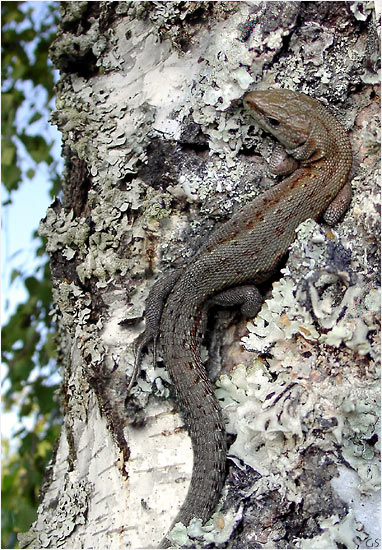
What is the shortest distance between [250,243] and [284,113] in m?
0.30

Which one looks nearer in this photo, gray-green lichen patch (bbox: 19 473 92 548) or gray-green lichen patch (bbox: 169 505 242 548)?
gray-green lichen patch (bbox: 169 505 242 548)

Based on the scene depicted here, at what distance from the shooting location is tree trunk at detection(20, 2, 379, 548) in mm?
1256

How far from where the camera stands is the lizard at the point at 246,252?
144 centimetres

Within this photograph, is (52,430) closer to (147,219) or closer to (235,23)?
(147,219)

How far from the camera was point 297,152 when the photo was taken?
4.96 ft

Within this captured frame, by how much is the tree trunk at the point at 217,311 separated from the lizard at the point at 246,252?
3 centimetres

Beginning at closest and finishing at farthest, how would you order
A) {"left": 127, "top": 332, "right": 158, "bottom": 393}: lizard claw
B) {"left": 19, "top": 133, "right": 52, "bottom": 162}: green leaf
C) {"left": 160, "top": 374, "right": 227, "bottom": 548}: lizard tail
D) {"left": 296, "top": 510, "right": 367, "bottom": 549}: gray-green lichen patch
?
{"left": 296, "top": 510, "right": 367, "bottom": 549}: gray-green lichen patch, {"left": 160, "top": 374, "right": 227, "bottom": 548}: lizard tail, {"left": 127, "top": 332, "right": 158, "bottom": 393}: lizard claw, {"left": 19, "top": 133, "right": 52, "bottom": 162}: green leaf

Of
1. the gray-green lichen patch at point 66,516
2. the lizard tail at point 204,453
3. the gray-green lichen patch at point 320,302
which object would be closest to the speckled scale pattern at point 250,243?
the lizard tail at point 204,453

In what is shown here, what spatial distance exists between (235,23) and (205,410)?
0.85m

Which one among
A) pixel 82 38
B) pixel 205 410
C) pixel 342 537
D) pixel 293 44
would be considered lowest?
pixel 342 537

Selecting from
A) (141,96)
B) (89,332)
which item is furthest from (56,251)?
(141,96)

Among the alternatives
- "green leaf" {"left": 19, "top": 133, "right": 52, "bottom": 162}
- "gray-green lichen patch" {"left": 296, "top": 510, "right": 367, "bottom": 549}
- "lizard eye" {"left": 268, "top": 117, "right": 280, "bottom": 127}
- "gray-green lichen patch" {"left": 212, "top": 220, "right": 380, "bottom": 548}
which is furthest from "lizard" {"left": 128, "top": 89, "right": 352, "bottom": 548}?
"green leaf" {"left": 19, "top": 133, "right": 52, "bottom": 162}

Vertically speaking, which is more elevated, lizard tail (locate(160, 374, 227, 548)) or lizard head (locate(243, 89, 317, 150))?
lizard head (locate(243, 89, 317, 150))

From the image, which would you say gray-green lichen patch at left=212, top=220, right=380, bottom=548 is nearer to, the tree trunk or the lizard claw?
the tree trunk
